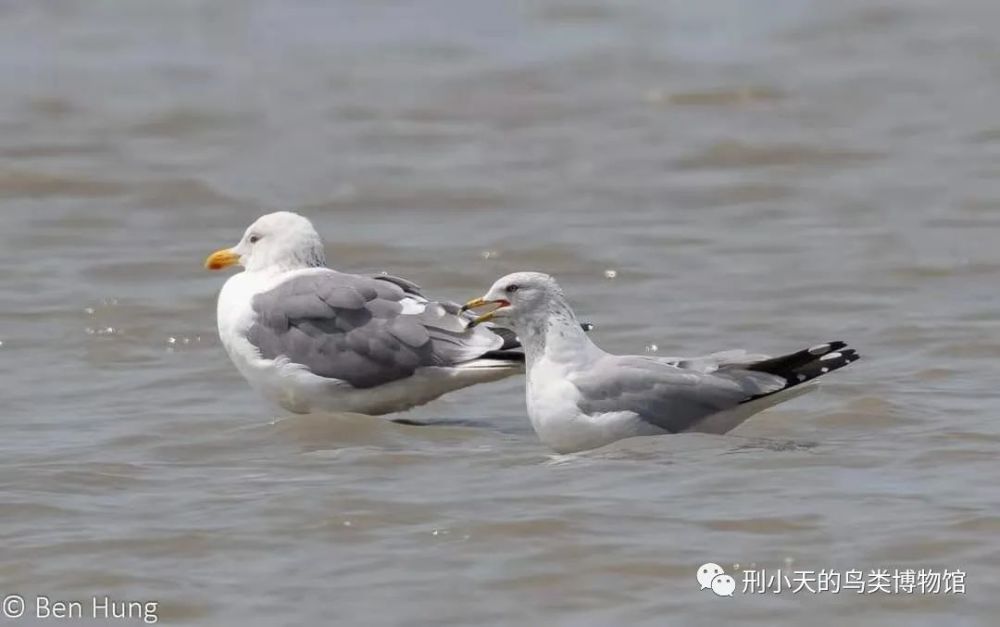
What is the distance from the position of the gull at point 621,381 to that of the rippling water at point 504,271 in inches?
4.4

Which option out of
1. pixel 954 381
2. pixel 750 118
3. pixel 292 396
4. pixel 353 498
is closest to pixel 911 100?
pixel 750 118

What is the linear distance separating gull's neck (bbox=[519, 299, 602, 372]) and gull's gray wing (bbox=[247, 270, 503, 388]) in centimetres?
52

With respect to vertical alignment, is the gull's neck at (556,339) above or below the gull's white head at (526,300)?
below

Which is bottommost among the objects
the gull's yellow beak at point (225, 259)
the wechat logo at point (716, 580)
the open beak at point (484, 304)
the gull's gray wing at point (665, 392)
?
the wechat logo at point (716, 580)

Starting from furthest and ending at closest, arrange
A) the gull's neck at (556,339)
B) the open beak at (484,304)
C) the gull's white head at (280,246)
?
the gull's white head at (280,246) → the open beak at (484,304) → the gull's neck at (556,339)

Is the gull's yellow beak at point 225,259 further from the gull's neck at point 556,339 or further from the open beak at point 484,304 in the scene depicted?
the gull's neck at point 556,339

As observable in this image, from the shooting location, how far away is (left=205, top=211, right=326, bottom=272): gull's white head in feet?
30.1

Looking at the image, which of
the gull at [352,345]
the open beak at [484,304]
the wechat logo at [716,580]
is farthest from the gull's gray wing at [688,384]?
the wechat logo at [716,580]

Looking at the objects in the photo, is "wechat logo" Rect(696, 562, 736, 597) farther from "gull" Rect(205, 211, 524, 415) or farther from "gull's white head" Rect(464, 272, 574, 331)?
"gull" Rect(205, 211, 524, 415)

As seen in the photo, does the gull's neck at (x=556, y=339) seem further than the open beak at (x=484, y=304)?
No

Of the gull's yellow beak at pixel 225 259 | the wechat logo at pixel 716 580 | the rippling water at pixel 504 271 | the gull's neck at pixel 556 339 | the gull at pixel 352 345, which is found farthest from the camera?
the gull's yellow beak at pixel 225 259

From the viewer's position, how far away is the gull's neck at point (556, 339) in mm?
8172

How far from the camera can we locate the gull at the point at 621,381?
26.2ft

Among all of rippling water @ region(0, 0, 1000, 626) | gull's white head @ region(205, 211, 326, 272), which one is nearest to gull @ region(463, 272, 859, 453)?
rippling water @ region(0, 0, 1000, 626)
